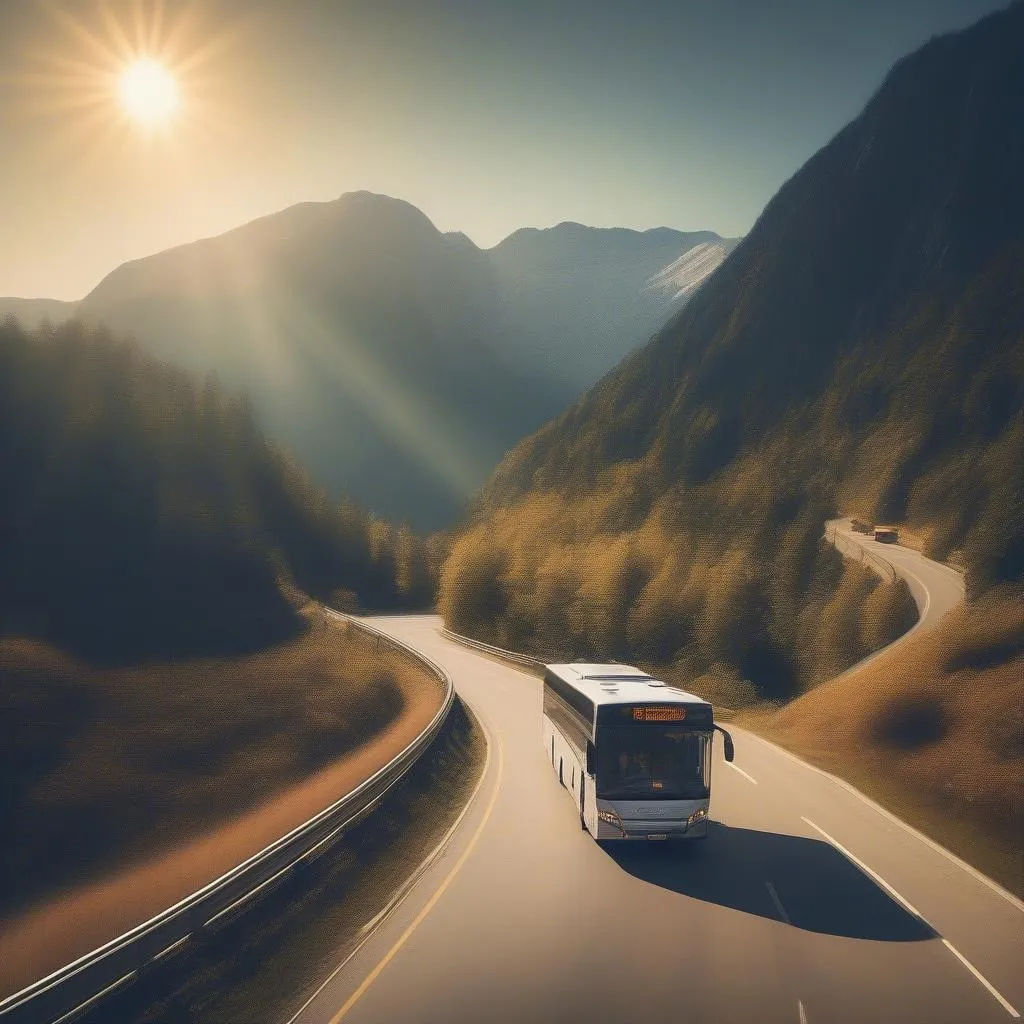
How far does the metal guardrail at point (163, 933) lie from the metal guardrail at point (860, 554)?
3306 centimetres

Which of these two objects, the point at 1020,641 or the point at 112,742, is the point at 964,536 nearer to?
the point at 1020,641

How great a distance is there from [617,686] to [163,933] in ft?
33.7

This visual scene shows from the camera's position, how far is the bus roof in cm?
1535

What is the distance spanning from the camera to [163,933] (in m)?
9.76

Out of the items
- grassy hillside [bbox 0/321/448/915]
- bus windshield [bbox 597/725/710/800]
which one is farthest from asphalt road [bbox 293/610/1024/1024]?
grassy hillside [bbox 0/321/448/915]

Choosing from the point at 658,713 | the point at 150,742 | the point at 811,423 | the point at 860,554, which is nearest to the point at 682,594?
the point at 860,554

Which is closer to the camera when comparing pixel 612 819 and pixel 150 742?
pixel 612 819

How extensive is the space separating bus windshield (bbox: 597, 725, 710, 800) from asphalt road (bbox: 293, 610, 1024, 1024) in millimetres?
1341

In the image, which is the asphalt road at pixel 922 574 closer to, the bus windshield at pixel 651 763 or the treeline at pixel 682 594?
the treeline at pixel 682 594

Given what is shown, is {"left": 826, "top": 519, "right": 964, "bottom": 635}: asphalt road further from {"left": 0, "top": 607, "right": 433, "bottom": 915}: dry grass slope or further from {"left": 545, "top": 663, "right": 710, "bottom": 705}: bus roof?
{"left": 0, "top": 607, "right": 433, "bottom": 915}: dry grass slope

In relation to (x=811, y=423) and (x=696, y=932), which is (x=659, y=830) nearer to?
(x=696, y=932)

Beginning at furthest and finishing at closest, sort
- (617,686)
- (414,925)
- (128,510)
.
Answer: (128,510)
(617,686)
(414,925)

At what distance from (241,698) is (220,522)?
37461 millimetres

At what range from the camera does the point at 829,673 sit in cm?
3644
